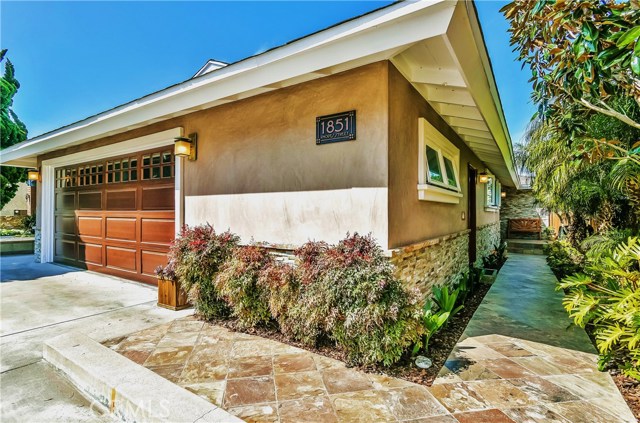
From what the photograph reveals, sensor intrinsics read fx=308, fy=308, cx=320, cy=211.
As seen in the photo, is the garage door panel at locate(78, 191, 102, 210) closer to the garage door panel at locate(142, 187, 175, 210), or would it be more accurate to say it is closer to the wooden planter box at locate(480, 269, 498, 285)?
the garage door panel at locate(142, 187, 175, 210)

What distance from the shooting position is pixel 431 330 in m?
3.28

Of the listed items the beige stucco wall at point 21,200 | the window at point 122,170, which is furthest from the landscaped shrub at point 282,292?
the beige stucco wall at point 21,200

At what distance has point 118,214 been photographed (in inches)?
269

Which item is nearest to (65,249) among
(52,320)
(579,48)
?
(52,320)

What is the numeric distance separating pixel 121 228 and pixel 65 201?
309 centimetres

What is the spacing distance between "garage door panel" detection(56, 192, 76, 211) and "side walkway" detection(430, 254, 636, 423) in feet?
31.0

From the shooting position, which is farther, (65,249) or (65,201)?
(65,249)

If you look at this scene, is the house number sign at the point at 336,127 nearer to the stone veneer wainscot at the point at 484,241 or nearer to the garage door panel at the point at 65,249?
the stone veneer wainscot at the point at 484,241

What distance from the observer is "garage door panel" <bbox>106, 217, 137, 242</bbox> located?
257 inches

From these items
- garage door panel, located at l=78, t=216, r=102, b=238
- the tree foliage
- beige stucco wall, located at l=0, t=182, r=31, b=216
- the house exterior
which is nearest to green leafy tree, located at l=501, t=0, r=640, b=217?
the tree foliage

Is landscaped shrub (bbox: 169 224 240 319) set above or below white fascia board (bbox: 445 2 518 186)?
below

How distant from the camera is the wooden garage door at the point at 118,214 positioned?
236 inches

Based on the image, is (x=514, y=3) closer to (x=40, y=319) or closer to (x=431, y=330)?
(x=431, y=330)

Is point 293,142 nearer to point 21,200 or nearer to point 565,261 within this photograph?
point 565,261
